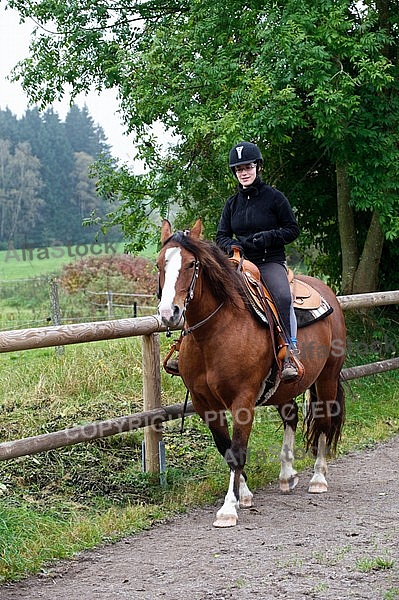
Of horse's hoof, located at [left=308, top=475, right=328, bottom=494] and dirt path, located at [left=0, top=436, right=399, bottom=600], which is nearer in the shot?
dirt path, located at [left=0, top=436, right=399, bottom=600]

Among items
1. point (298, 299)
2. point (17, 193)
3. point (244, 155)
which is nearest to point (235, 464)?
point (298, 299)

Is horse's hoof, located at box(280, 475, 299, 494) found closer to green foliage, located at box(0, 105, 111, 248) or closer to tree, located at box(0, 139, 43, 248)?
green foliage, located at box(0, 105, 111, 248)

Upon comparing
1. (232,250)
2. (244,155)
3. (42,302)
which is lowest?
(42,302)

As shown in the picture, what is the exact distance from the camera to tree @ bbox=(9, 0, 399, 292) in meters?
8.59

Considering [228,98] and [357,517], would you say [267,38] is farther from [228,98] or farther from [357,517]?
[357,517]

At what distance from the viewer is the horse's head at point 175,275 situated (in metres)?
4.36

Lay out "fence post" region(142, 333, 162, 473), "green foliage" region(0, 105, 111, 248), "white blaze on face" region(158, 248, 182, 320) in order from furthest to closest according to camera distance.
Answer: "green foliage" region(0, 105, 111, 248), "fence post" region(142, 333, 162, 473), "white blaze on face" region(158, 248, 182, 320)

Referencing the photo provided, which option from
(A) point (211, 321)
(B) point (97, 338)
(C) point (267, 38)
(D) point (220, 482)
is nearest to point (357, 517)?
(D) point (220, 482)

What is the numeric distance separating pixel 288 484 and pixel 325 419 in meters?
0.65

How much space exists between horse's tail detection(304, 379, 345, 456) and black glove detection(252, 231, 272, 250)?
5.07 feet

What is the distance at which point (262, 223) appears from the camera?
538cm

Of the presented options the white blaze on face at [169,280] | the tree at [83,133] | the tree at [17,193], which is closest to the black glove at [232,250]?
the white blaze on face at [169,280]

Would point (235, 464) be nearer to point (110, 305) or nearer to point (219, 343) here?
point (219, 343)

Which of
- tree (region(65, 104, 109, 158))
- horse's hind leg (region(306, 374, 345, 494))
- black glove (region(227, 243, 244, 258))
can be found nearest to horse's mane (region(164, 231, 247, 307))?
black glove (region(227, 243, 244, 258))
